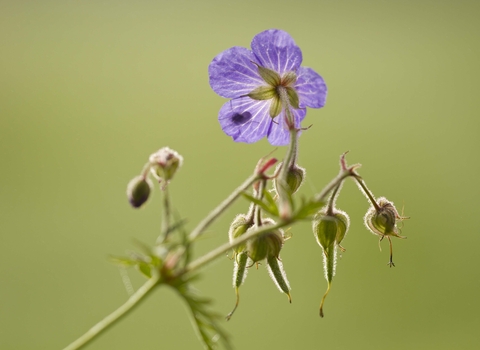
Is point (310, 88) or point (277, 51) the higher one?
point (277, 51)

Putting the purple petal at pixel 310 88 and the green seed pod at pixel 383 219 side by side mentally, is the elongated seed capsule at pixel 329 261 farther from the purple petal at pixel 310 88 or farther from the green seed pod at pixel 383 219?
the purple petal at pixel 310 88

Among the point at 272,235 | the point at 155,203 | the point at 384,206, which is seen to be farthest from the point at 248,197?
the point at 155,203

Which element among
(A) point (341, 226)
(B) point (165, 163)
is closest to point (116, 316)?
(B) point (165, 163)

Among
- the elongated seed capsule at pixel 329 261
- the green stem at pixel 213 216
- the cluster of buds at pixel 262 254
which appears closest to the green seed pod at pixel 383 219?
the elongated seed capsule at pixel 329 261

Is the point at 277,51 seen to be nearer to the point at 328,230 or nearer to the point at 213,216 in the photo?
the point at 328,230

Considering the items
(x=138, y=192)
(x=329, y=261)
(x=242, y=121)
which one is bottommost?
(x=329, y=261)

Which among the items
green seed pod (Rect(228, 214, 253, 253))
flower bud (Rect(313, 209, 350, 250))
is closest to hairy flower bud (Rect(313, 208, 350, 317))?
flower bud (Rect(313, 209, 350, 250))

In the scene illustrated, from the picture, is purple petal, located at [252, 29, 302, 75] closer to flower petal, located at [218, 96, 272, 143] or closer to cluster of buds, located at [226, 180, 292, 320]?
flower petal, located at [218, 96, 272, 143]

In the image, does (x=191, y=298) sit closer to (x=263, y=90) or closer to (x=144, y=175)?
(x=144, y=175)
